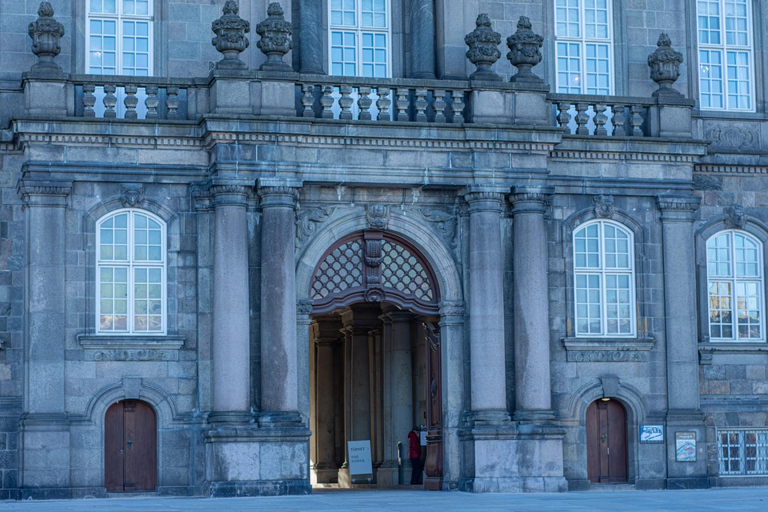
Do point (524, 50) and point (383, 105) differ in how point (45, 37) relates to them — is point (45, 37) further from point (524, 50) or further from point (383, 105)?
point (524, 50)

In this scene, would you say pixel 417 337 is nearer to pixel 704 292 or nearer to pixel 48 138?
pixel 704 292

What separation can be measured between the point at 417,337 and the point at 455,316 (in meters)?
4.82

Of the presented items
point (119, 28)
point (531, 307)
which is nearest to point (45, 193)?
point (119, 28)

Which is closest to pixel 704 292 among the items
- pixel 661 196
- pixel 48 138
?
pixel 661 196

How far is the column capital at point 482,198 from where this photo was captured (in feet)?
91.4

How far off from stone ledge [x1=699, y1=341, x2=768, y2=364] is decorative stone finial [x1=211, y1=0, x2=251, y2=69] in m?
10.7

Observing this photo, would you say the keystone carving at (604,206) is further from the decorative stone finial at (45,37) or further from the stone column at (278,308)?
the decorative stone finial at (45,37)

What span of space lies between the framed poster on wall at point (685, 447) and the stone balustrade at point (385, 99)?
745 centimetres

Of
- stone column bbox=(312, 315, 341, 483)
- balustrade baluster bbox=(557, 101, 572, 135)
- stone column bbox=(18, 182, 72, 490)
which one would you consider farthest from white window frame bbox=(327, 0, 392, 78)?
stone column bbox=(312, 315, 341, 483)

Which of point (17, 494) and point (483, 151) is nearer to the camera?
point (17, 494)

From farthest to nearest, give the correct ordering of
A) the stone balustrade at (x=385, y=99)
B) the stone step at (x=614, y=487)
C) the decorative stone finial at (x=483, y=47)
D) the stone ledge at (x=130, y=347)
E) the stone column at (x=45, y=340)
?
the stone step at (x=614, y=487) → the decorative stone finial at (x=483, y=47) → the stone balustrade at (x=385, y=99) → the stone ledge at (x=130, y=347) → the stone column at (x=45, y=340)

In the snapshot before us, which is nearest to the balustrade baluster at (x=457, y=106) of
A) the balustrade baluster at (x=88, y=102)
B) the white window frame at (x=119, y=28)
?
the white window frame at (x=119, y=28)

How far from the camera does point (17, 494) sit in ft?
85.4

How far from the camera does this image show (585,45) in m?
30.7
